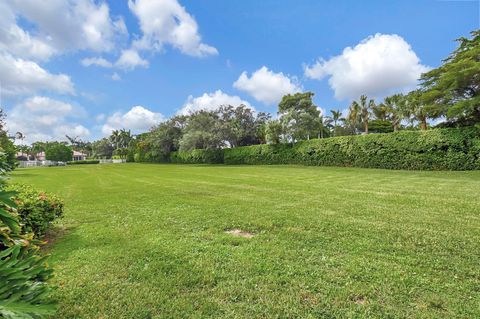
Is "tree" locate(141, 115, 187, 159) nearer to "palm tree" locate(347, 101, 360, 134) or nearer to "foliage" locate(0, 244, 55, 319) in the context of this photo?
"palm tree" locate(347, 101, 360, 134)

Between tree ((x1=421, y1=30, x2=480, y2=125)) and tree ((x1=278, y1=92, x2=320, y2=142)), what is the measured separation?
11.5m

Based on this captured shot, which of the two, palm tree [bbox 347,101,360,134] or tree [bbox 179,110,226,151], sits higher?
palm tree [bbox 347,101,360,134]

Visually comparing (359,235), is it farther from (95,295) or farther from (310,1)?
(310,1)

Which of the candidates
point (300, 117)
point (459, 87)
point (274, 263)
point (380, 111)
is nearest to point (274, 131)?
point (300, 117)

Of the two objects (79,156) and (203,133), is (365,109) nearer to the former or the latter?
(203,133)

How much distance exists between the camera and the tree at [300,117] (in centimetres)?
2934

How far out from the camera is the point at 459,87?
17.7m

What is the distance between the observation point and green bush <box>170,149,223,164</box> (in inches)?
1439

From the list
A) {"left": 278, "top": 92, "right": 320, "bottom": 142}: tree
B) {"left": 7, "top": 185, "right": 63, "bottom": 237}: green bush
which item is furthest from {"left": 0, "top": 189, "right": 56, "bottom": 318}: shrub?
{"left": 278, "top": 92, "right": 320, "bottom": 142}: tree

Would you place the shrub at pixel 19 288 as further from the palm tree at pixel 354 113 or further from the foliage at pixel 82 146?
the foliage at pixel 82 146

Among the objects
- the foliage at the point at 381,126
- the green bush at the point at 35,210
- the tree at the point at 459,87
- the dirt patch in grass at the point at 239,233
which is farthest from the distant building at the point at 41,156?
the dirt patch in grass at the point at 239,233

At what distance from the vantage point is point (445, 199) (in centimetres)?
746

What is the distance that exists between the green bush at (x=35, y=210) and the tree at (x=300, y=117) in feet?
86.8

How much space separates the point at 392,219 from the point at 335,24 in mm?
9045
